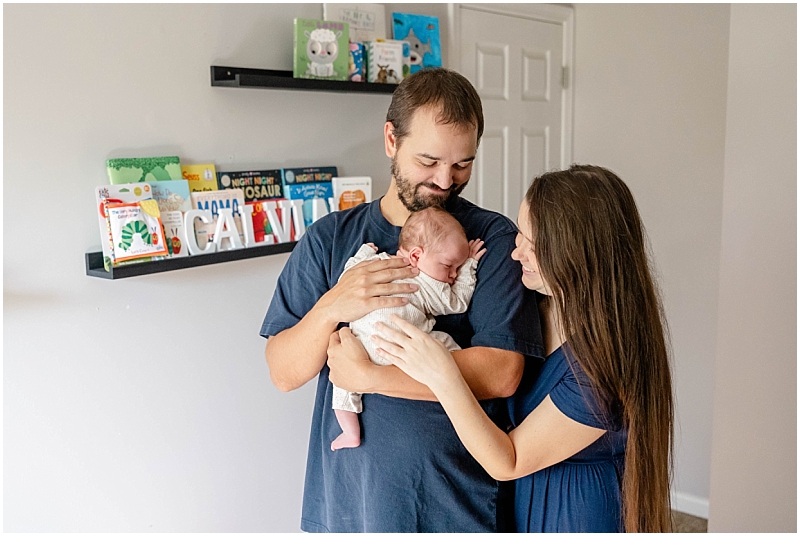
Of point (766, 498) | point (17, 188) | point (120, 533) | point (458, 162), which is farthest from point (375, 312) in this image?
point (766, 498)

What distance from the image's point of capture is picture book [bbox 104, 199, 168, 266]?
1983mm

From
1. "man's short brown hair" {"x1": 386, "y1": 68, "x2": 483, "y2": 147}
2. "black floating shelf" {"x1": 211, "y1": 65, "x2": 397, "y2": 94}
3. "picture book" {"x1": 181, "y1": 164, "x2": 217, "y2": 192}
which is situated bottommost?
"picture book" {"x1": 181, "y1": 164, "x2": 217, "y2": 192}

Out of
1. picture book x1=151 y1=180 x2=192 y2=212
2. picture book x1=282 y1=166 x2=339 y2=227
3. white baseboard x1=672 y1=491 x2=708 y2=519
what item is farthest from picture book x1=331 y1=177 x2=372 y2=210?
white baseboard x1=672 y1=491 x2=708 y2=519

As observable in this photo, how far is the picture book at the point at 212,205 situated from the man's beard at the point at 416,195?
84 centimetres

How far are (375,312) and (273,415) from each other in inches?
49.4

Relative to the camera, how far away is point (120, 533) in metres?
2.19

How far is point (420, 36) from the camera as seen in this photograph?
2.87 m

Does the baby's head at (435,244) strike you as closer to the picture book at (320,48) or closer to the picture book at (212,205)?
the picture book at (212,205)

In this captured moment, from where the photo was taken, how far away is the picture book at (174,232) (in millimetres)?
2121

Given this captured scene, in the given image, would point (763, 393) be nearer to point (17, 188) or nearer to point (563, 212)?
point (563, 212)

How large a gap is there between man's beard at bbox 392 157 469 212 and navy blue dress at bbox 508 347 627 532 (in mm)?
367

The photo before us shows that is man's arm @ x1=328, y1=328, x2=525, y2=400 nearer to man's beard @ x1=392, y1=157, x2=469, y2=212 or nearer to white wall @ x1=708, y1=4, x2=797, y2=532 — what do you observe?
man's beard @ x1=392, y1=157, x2=469, y2=212

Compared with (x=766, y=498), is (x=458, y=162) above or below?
above

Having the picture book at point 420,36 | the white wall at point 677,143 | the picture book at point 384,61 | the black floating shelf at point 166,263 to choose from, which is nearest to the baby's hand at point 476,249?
the black floating shelf at point 166,263
